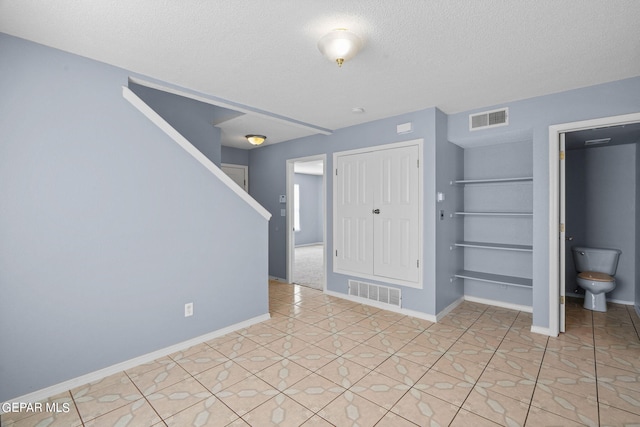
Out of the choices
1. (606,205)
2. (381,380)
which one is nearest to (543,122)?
(606,205)

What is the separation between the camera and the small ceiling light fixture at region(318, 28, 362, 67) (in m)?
2.01

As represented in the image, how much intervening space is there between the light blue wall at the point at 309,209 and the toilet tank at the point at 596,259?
24.1 feet

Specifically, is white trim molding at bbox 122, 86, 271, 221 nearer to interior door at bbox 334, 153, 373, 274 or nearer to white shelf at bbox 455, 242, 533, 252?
interior door at bbox 334, 153, 373, 274

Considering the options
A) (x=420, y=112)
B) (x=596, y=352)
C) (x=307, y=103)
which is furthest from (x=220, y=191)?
(x=596, y=352)

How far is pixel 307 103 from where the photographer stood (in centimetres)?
345

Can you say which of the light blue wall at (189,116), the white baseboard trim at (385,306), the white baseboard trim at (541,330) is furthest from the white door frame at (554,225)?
the light blue wall at (189,116)

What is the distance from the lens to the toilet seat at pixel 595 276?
3771 millimetres

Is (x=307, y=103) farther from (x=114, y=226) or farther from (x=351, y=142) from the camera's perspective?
(x=114, y=226)

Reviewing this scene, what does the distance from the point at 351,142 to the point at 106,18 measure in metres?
3.05

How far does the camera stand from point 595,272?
13.3ft

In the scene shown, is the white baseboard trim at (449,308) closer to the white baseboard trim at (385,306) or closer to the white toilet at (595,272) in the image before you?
the white baseboard trim at (385,306)

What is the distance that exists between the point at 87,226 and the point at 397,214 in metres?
3.16

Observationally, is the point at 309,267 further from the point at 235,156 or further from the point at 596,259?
the point at 596,259

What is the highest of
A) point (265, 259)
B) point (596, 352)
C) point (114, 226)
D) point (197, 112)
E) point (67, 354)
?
point (197, 112)
